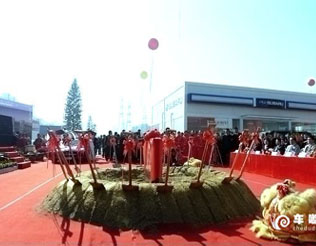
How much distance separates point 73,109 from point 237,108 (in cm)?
3427

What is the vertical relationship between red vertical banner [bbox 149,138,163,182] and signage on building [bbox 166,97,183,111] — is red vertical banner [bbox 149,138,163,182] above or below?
below

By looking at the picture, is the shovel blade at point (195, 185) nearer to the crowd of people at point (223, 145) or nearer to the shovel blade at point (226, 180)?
the shovel blade at point (226, 180)

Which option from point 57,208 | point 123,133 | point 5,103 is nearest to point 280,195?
point 57,208

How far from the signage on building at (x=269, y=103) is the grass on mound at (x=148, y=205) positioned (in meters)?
35.2

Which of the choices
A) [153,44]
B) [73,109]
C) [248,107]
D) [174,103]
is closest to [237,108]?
[248,107]

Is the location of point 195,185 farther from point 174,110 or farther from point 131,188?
point 174,110

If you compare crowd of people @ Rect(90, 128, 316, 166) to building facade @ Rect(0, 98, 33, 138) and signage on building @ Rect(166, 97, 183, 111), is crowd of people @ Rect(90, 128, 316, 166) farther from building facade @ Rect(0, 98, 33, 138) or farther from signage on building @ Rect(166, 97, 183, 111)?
building facade @ Rect(0, 98, 33, 138)

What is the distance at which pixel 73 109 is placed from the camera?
2655 inches

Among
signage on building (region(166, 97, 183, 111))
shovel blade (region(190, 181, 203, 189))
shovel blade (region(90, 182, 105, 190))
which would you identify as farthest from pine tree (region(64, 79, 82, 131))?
shovel blade (region(190, 181, 203, 189))

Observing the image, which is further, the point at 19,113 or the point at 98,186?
the point at 19,113

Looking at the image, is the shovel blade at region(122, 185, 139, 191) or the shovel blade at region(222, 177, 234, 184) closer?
the shovel blade at region(122, 185, 139, 191)

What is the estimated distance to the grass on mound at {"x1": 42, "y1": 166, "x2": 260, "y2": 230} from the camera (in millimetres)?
6824

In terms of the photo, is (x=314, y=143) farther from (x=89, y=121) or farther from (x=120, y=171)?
(x=89, y=121)

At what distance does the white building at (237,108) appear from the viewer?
39.2m
